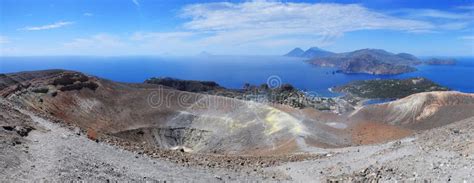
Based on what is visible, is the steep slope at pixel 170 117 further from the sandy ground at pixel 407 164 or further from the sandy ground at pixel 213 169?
the sandy ground at pixel 213 169

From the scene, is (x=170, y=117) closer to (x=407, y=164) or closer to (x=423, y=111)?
(x=423, y=111)

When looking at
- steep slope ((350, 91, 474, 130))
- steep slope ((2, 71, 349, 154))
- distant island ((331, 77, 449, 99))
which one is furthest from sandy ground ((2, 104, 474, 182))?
distant island ((331, 77, 449, 99))

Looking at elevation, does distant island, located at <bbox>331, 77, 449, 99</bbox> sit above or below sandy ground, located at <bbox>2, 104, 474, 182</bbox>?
below

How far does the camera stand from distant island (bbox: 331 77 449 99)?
16050 cm

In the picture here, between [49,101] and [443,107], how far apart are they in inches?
1724

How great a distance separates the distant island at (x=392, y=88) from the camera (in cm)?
16050

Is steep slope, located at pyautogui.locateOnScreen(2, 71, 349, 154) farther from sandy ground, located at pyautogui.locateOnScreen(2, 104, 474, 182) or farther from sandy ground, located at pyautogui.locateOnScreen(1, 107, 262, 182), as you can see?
sandy ground, located at pyautogui.locateOnScreen(1, 107, 262, 182)

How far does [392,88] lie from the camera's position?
172500 mm

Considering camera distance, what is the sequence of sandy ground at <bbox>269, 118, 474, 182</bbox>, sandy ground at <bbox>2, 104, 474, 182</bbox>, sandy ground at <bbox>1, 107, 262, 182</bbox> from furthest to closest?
1. sandy ground at <bbox>269, 118, 474, 182</bbox>
2. sandy ground at <bbox>2, 104, 474, 182</bbox>
3. sandy ground at <bbox>1, 107, 262, 182</bbox>

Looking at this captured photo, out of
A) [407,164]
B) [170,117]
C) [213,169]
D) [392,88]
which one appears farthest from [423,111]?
[392,88]

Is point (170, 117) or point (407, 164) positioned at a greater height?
point (407, 164)

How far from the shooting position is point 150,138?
4441 centimetres

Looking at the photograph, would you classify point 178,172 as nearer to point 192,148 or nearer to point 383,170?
point 383,170

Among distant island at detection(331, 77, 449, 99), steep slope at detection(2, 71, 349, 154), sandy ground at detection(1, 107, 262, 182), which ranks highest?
sandy ground at detection(1, 107, 262, 182)
